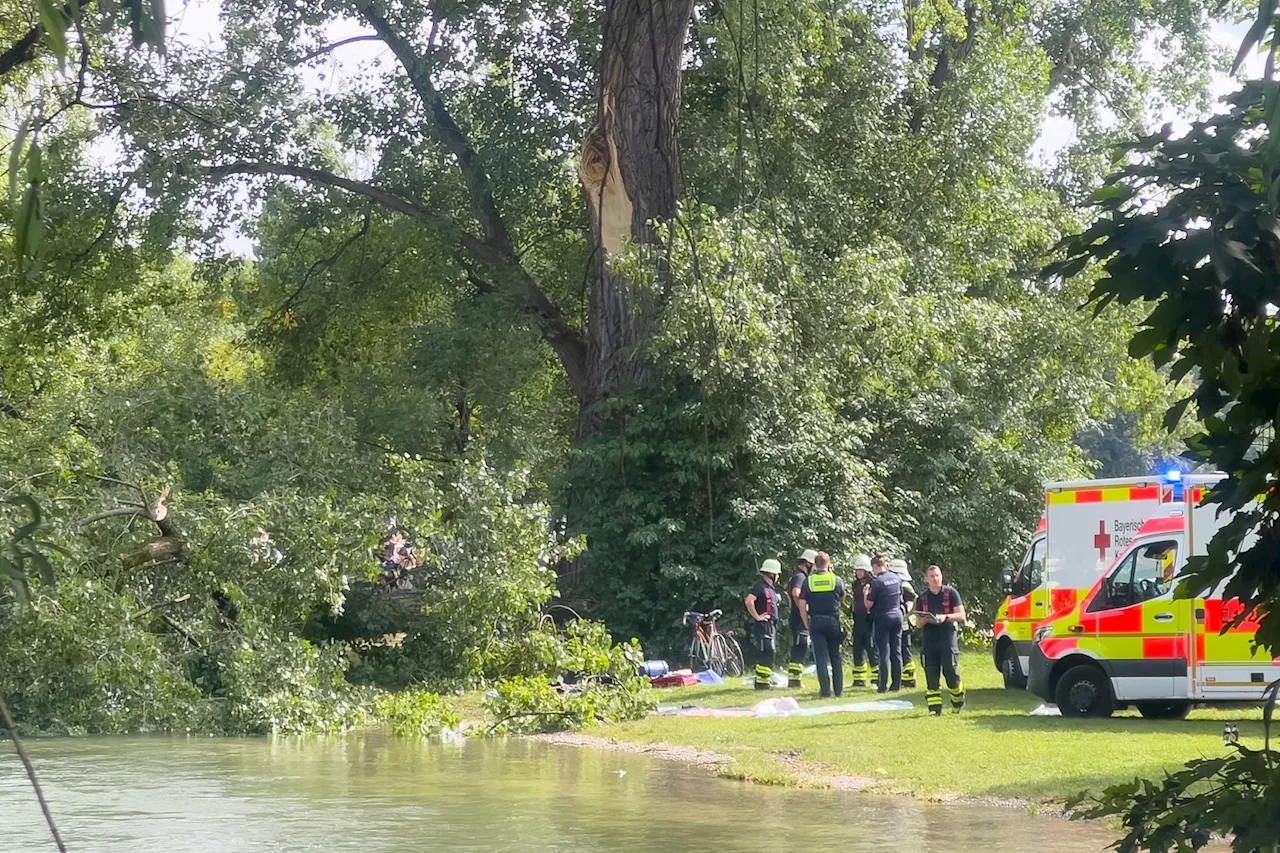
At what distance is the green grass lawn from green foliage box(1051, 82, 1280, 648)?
7977 mm

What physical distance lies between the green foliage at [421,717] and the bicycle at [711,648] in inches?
235

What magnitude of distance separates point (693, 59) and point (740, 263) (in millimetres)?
5431

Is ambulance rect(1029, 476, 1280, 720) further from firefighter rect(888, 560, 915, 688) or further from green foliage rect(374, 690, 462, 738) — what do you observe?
green foliage rect(374, 690, 462, 738)

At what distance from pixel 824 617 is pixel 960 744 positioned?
14.7ft

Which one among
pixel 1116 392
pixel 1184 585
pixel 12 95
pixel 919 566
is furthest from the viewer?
pixel 1116 392

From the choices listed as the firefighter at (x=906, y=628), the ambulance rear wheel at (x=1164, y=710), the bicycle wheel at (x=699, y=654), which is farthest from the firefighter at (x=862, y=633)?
the ambulance rear wheel at (x=1164, y=710)

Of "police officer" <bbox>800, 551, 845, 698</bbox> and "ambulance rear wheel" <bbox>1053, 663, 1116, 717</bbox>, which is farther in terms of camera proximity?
"police officer" <bbox>800, 551, 845, 698</bbox>

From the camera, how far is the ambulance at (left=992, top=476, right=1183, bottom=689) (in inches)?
795

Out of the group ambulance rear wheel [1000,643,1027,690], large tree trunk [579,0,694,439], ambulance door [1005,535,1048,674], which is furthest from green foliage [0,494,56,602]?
ambulance rear wheel [1000,643,1027,690]

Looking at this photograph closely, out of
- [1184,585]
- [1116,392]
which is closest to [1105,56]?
[1116,392]

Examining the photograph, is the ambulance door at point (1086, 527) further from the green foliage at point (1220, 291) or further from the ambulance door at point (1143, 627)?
the green foliage at point (1220, 291)

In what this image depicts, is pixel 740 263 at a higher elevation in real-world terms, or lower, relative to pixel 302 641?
higher

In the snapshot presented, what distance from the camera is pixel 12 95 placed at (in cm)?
2419

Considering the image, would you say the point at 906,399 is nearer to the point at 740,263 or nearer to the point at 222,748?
the point at 740,263
